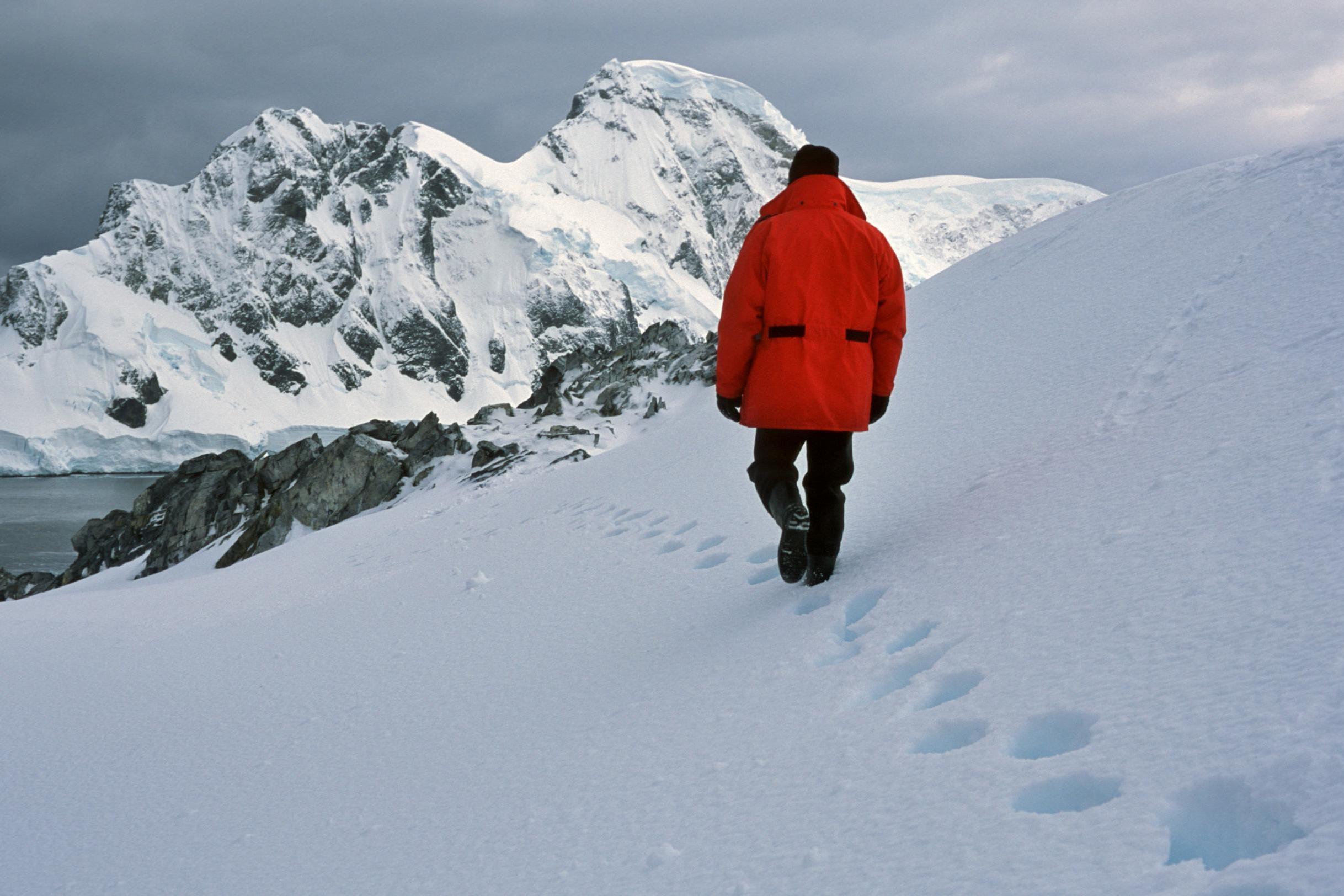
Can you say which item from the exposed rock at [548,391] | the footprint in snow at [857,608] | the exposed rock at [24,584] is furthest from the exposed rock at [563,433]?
the footprint in snow at [857,608]

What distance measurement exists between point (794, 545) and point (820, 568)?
0.15 m

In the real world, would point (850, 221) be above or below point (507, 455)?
above

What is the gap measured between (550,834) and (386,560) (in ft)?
23.6

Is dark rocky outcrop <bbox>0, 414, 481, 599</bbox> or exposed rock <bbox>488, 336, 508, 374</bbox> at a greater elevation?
exposed rock <bbox>488, 336, 508, 374</bbox>

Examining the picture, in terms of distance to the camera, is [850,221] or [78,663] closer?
[850,221]

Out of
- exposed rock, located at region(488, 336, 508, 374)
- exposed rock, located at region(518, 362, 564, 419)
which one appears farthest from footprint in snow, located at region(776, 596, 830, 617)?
exposed rock, located at region(488, 336, 508, 374)

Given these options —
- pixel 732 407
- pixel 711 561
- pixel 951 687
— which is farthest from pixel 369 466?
pixel 951 687

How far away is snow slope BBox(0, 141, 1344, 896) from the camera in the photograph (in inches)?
69.9

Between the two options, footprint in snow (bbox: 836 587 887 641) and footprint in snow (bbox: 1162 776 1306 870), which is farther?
footprint in snow (bbox: 836 587 887 641)

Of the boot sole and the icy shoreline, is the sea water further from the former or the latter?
the boot sole

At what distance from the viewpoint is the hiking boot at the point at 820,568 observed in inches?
143

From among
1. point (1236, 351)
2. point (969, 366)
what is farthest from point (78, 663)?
point (1236, 351)

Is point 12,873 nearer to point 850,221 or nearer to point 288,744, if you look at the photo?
point 288,744

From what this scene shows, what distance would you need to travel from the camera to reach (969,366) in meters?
6.57
